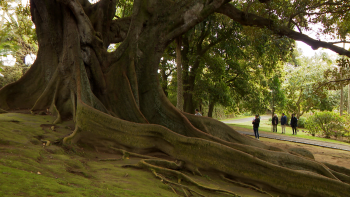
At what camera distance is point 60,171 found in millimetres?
3732

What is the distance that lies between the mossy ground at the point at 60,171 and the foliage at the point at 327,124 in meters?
19.0

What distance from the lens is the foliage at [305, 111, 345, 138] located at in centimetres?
2026

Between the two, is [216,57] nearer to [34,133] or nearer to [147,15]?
[147,15]

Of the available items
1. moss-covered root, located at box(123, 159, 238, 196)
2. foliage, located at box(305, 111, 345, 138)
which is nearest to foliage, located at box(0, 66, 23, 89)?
moss-covered root, located at box(123, 159, 238, 196)

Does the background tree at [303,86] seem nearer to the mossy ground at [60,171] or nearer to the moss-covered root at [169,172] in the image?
the moss-covered root at [169,172]

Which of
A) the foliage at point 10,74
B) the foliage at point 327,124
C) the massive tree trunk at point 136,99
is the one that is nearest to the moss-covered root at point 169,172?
the massive tree trunk at point 136,99

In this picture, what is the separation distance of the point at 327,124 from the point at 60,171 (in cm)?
2231

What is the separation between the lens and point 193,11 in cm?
800

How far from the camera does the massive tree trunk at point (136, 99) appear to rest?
206 inches

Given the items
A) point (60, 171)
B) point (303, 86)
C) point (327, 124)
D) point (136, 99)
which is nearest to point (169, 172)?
point (60, 171)

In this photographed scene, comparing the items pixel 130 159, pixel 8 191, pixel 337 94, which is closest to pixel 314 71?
pixel 337 94

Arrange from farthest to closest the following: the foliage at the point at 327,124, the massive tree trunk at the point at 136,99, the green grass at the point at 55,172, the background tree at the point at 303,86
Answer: the background tree at the point at 303,86 → the foliage at the point at 327,124 → the massive tree trunk at the point at 136,99 → the green grass at the point at 55,172

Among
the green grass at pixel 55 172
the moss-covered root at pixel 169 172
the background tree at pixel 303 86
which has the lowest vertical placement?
the moss-covered root at pixel 169 172

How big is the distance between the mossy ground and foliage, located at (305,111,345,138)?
19.0 metres
